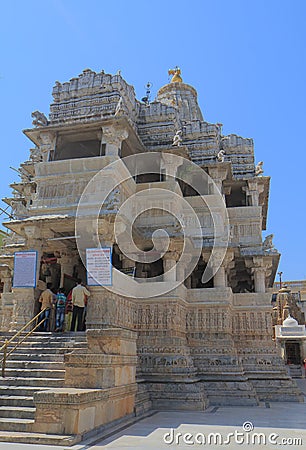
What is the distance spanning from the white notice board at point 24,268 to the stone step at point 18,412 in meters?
5.27

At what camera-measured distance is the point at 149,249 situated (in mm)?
15703

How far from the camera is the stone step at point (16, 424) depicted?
21.7ft

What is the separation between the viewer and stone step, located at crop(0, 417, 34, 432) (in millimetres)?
6617

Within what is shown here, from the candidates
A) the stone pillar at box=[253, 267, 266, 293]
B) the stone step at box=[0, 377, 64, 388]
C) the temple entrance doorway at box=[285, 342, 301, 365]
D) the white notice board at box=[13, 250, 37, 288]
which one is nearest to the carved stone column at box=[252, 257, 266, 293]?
the stone pillar at box=[253, 267, 266, 293]

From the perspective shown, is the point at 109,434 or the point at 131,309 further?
the point at 131,309

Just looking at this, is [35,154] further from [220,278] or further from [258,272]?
[258,272]

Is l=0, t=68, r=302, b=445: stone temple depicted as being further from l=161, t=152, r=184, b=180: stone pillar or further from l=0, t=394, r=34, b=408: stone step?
l=0, t=394, r=34, b=408: stone step

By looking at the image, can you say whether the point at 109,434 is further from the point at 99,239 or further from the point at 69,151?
the point at 69,151

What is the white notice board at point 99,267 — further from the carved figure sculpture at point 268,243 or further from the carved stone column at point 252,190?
the carved stone column at point 252,190

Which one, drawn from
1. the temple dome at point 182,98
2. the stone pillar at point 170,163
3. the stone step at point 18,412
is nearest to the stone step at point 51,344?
the stone step at point 18,412

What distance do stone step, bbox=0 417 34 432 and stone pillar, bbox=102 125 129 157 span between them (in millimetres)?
9209

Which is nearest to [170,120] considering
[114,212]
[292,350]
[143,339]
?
[114,212]

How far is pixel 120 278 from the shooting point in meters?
12.5

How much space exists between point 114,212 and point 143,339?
4204 mm
